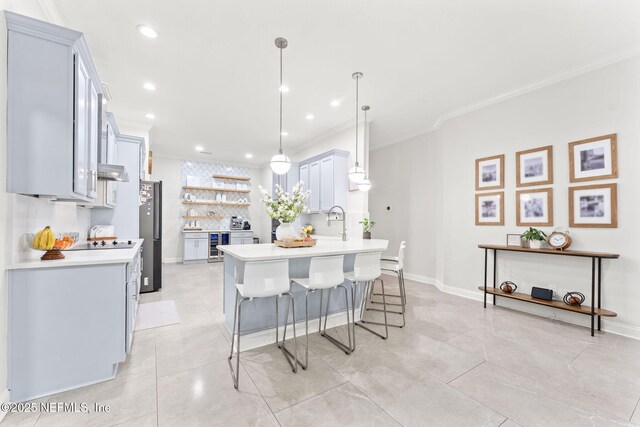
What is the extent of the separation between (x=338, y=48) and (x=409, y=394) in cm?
322

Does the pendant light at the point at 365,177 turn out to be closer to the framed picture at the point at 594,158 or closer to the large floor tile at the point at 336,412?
the framed picture at the point at 594,158

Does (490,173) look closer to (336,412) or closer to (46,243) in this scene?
(336,412)

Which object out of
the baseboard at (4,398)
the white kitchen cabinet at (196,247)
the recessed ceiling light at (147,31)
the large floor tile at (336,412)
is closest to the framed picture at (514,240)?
the large floor tile at (336,412)

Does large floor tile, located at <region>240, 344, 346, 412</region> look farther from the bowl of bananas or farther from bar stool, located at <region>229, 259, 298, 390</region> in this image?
the bowl of bananas

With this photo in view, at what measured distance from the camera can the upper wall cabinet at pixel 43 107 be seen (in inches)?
66.4

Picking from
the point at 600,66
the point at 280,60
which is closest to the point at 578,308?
the point at 600,66

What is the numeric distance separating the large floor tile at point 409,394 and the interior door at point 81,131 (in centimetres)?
245

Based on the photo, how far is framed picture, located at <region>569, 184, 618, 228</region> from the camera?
9.58ft

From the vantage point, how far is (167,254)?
24.3ft

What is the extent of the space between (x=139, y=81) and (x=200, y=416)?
388 centimetres

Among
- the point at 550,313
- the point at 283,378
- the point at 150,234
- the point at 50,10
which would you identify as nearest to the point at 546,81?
the point at 550,313

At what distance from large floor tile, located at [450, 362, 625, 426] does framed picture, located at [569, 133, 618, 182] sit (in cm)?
251

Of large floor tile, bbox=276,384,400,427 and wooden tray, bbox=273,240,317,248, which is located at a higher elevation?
wooden tray, bbox=273,240,317,248

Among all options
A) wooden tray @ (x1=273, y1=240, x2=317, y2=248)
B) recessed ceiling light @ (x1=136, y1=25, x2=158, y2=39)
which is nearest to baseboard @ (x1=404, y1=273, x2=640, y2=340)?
wooden tray @ (x1=273, y1=240, x2=317, y2=248)
